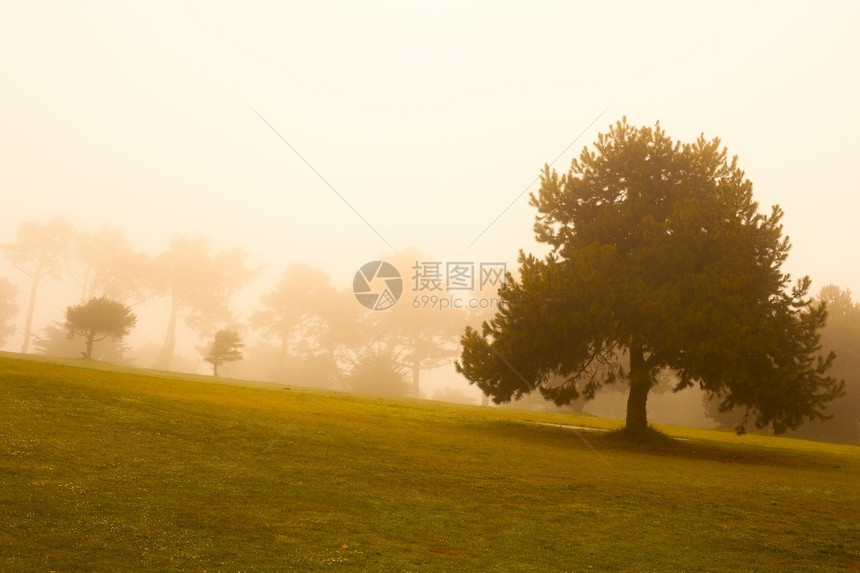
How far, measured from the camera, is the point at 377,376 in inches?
3103

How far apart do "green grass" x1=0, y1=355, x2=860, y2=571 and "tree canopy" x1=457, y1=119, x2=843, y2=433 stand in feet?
17.2

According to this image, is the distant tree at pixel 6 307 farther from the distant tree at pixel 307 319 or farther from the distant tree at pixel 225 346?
the distant tree at pixel 225 346

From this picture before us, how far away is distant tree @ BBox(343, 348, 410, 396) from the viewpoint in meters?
78.5

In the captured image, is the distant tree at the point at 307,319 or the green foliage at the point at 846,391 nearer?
the green foliage at the point at 846,391

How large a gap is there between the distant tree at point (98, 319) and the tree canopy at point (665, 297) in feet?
148

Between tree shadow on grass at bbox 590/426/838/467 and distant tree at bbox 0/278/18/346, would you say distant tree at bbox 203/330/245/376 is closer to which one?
tree shadow on grass at bbox 590/426/838/467

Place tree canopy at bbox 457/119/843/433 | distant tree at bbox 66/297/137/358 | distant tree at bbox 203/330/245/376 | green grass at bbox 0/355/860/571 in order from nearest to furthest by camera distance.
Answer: green grass at bbox 0/355/860/571 < tree canopy at bbox 457/119/843/433 < distant tree at bbox 66/297/137/358 < distant tree at bbox 203/330/245/376

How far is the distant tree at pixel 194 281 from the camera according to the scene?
105500 millimetres

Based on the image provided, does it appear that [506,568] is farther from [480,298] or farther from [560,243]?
[480,298]

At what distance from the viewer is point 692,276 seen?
27031mm

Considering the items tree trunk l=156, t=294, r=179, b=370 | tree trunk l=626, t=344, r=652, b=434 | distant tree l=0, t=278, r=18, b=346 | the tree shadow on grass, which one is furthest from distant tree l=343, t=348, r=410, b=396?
distant tree l=0, t=278, r=18, b=346

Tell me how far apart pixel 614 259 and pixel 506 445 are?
33.5ft

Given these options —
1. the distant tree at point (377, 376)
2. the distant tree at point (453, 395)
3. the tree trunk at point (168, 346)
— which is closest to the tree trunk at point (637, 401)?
the distant tree at point (377, 376)

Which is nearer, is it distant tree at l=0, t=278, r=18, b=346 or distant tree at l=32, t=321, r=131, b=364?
distant tree at l=32, t=321, r=131, b=364
